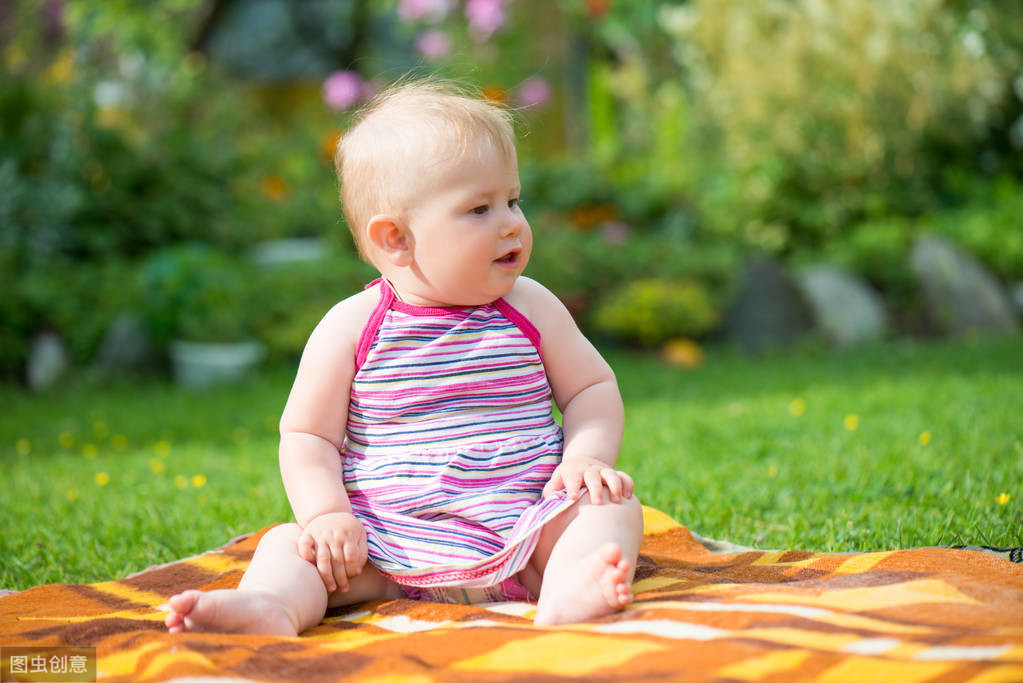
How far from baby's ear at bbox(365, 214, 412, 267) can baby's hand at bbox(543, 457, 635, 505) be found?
0.54m

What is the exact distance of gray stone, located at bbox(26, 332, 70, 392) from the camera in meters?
6.30

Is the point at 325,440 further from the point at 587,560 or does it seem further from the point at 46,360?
the point at 46,360

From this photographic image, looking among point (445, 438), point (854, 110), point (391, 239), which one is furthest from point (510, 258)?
point (854, 110)

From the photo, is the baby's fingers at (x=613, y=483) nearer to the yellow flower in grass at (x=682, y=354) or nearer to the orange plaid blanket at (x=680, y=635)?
the orange plaid blanket at (x=680, y=635)

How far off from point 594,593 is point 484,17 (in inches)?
370

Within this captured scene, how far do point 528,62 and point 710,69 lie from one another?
2.64m

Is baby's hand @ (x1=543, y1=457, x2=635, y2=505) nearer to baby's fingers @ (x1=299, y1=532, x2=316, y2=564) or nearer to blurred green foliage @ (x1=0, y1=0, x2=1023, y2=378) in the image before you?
baby's fingers @ (x1=299, y1=532, x2=316, y2=564)

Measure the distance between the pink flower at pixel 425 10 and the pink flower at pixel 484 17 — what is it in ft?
0.87

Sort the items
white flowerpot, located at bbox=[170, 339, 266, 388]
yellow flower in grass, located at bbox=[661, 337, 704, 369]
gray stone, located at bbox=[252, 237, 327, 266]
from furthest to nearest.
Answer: gray stone, located at bbox=[252, 237, 327, 266] → yellow flower in grass, located at bbox=[661, 337, 704, 369] → white flowerpot, located at bbox=[170, 339, 266, 388]

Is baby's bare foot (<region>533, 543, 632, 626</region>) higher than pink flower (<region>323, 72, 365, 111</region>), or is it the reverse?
pink flower (<region>323, 72, 365, 111</region>)

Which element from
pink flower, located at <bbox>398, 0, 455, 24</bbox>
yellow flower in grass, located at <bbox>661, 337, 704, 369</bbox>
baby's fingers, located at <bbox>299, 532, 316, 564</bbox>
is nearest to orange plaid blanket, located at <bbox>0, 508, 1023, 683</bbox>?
baby's fingers, located at <bbox>299, 532, 316, 564</bbox>

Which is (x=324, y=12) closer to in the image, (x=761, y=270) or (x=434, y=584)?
(x=761, y=270)

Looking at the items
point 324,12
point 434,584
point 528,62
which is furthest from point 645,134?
point 434,584

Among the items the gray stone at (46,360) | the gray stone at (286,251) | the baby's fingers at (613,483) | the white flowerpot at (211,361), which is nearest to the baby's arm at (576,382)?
the baby's fingers at (613,483)
